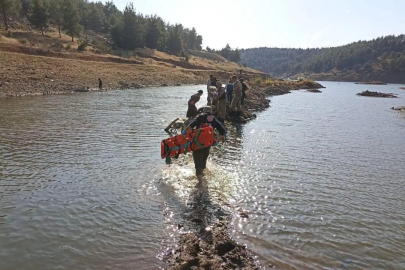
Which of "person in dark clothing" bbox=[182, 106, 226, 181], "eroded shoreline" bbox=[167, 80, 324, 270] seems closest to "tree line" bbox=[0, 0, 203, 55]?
"person in dark clothing" bbox=[182, 106, 226, 181]

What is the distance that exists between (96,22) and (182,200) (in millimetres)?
121058

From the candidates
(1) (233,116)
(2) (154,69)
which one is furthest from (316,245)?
(2) (154,69)

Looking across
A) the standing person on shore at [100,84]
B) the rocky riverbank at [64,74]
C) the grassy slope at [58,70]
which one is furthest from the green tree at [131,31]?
the standing person on shore at [100,84]

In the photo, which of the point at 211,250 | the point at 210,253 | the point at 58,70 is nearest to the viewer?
the point at 210,253

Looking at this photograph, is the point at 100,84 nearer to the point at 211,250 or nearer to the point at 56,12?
the point at 211,250

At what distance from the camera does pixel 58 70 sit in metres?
44.1

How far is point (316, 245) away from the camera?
6461 millimetres

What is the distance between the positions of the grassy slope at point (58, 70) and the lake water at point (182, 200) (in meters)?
22.7

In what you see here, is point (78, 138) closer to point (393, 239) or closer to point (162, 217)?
point (162, 217)

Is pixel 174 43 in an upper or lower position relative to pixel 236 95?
upper

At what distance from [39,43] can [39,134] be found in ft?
183

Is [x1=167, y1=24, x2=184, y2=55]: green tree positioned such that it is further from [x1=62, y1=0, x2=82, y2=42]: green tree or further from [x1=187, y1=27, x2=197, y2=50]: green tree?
[x1=187, y1=27, x2=197, y2=50]: green tree

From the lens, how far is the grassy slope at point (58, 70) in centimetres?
3650

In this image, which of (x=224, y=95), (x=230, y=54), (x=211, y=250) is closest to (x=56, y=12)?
(x=224, y=95)
